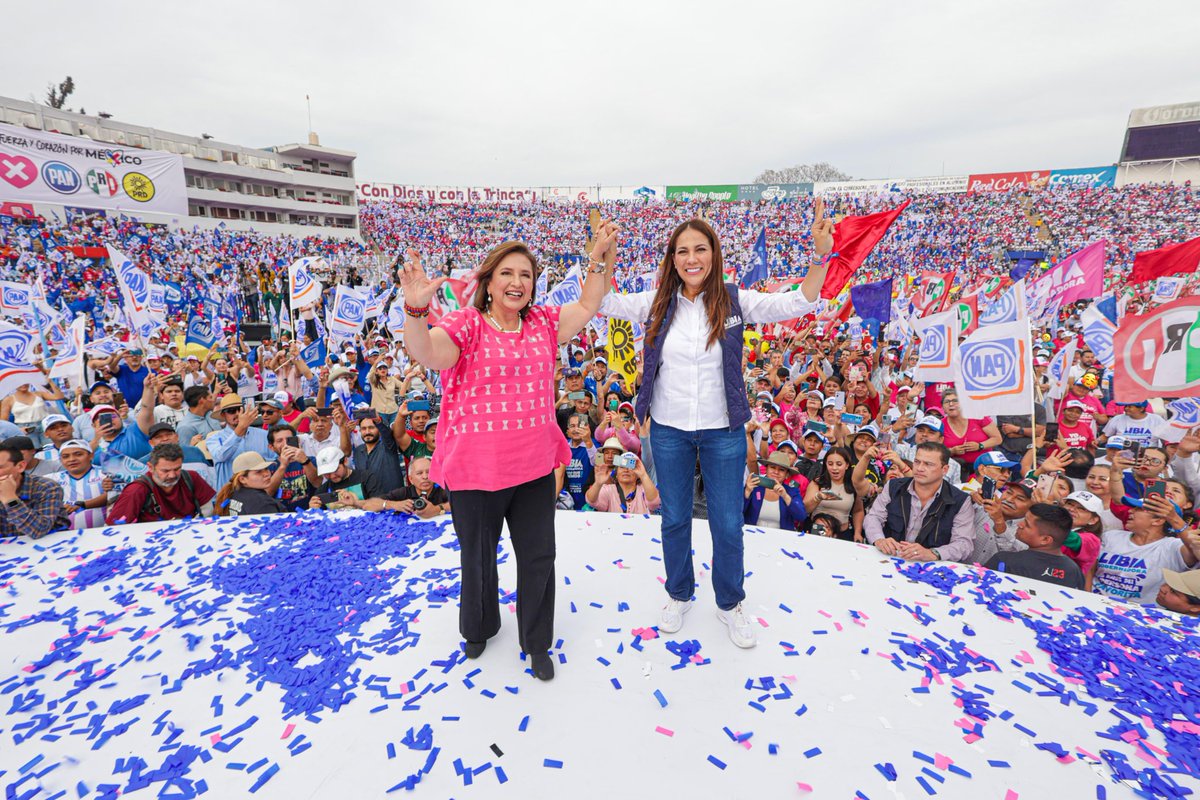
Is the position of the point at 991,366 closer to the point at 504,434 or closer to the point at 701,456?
the point at 701,456

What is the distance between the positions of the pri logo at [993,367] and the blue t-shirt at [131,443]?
7.68m

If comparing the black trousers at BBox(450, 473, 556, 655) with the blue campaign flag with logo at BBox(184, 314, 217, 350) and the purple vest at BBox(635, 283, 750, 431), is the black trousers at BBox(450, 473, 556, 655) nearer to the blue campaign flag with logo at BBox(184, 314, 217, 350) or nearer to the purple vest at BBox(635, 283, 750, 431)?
the purple vest at BBox(635, 283, 750, 431)

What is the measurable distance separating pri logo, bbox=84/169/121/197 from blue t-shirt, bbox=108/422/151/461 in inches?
821

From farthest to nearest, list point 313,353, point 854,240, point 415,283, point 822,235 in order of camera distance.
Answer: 1. point 313,353
2. point 854,240
3. point 822,235
4. point 415,283

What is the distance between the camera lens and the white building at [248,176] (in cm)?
3073

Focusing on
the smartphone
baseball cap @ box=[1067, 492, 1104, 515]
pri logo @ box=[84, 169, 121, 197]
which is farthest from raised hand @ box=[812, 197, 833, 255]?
pri logo @ box=[84, 169, 121, 197]

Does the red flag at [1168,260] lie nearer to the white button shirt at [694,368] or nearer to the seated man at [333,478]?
the white button shirt at [694,368]

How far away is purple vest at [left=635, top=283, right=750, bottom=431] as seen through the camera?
89.0 inches

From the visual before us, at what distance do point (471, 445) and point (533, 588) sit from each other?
2.13 ft

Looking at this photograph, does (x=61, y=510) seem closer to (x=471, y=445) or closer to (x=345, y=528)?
(x=345, y=528)

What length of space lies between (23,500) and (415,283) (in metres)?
3.53

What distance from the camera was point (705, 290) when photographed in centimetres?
230

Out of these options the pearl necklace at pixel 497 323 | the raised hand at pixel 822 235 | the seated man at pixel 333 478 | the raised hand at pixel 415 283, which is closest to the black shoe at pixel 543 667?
the pearl necklace at pixel 497 323

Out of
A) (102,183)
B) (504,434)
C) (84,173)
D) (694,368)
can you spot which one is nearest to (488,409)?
(504,434)
